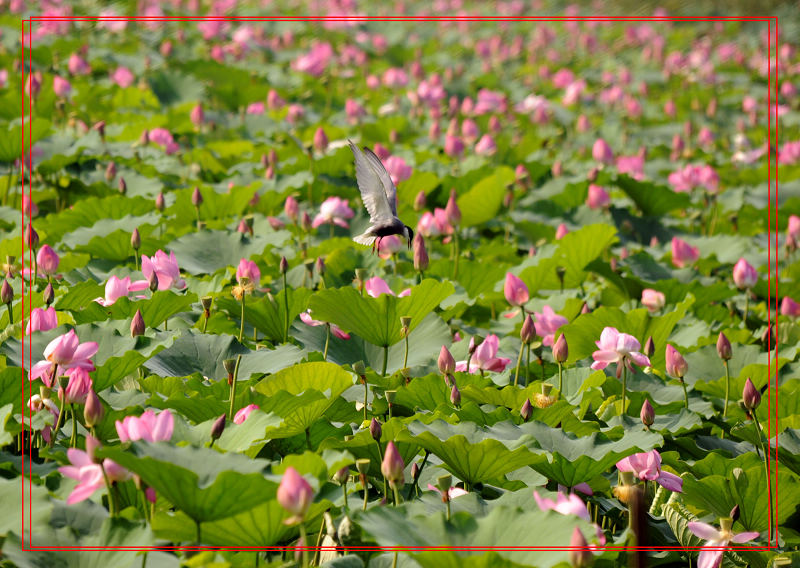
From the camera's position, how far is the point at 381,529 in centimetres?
143

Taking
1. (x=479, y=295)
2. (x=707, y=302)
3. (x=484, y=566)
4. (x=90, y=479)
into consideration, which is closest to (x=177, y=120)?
(x=479, y=295)

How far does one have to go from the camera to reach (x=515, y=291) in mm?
2650

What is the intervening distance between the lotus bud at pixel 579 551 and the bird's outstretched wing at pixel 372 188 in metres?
0.80

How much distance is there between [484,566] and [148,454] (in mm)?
512

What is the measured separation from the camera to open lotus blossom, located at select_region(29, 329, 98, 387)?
5.89 feet

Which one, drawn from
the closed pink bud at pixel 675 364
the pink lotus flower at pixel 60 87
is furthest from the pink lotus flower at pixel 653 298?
the pink lotus flower at pixel 60 87

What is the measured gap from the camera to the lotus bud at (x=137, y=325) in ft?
6.84

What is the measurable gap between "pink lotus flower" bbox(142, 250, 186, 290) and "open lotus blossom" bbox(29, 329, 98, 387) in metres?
0.60

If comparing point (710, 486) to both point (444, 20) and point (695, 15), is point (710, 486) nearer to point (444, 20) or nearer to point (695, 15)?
point (444, 20)

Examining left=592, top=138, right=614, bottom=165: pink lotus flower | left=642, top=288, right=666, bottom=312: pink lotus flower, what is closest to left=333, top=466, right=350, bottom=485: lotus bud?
left=642, top=288, right=666, bottom=312: pink lotus flower

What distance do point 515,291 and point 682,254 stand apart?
3.76 ft

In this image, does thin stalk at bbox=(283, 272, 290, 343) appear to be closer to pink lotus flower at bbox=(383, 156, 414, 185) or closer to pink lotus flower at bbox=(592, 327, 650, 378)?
pink lotus flower at bbox=(592, 327, 650, 378)

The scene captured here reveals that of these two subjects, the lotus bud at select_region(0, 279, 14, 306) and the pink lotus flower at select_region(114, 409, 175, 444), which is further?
the lotus bud at select_region(0, 279, 14, 306)

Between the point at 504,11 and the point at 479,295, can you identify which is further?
the point at 504,11
